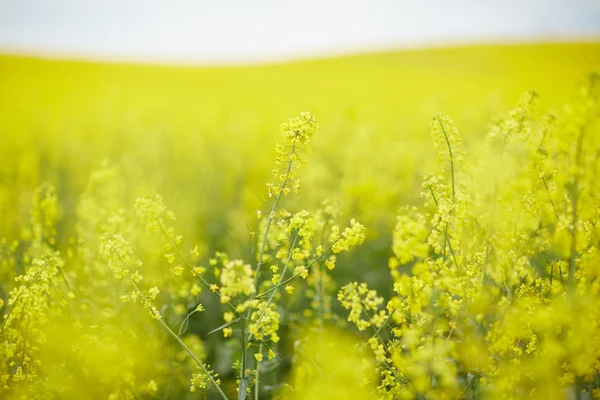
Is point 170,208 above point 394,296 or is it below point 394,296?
above

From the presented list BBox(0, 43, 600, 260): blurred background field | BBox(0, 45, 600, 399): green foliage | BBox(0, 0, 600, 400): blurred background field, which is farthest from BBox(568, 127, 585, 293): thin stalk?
BBox(0, 43, 600, 260): blurred background field

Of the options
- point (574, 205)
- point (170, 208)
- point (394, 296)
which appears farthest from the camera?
point (170, 208)

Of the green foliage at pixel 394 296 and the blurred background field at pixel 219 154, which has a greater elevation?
the blurred background field at pixel 219 154

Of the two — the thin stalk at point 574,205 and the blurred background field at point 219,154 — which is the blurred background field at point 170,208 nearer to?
the blurred background field at point 219,154

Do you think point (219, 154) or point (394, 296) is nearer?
point (394, 296)

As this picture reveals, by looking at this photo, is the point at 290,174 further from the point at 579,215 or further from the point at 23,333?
the point at 23,333

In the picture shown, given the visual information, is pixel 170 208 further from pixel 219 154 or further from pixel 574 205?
pixel 574 205

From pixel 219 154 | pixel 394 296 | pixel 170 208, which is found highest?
pixel 219 154

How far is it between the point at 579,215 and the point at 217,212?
4221 mm

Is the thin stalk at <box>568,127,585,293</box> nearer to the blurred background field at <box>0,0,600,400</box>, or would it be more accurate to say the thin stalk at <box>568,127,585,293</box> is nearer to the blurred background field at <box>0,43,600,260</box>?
the blurred background field at <box>0,0,600,400</box>

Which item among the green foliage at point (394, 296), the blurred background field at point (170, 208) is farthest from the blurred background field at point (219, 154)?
the green foliage at point (394, 296)

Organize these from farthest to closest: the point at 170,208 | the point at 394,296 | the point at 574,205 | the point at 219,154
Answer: the point at 219,154 → the point at 170,208 → the point at 394,296 → the point at 574,205

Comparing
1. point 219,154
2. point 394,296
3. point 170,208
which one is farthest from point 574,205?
point 219,154

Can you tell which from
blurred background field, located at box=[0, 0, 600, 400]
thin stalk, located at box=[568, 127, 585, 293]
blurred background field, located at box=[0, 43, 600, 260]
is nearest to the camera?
thin stalk, located at box=[568, 127, 585, 293]
